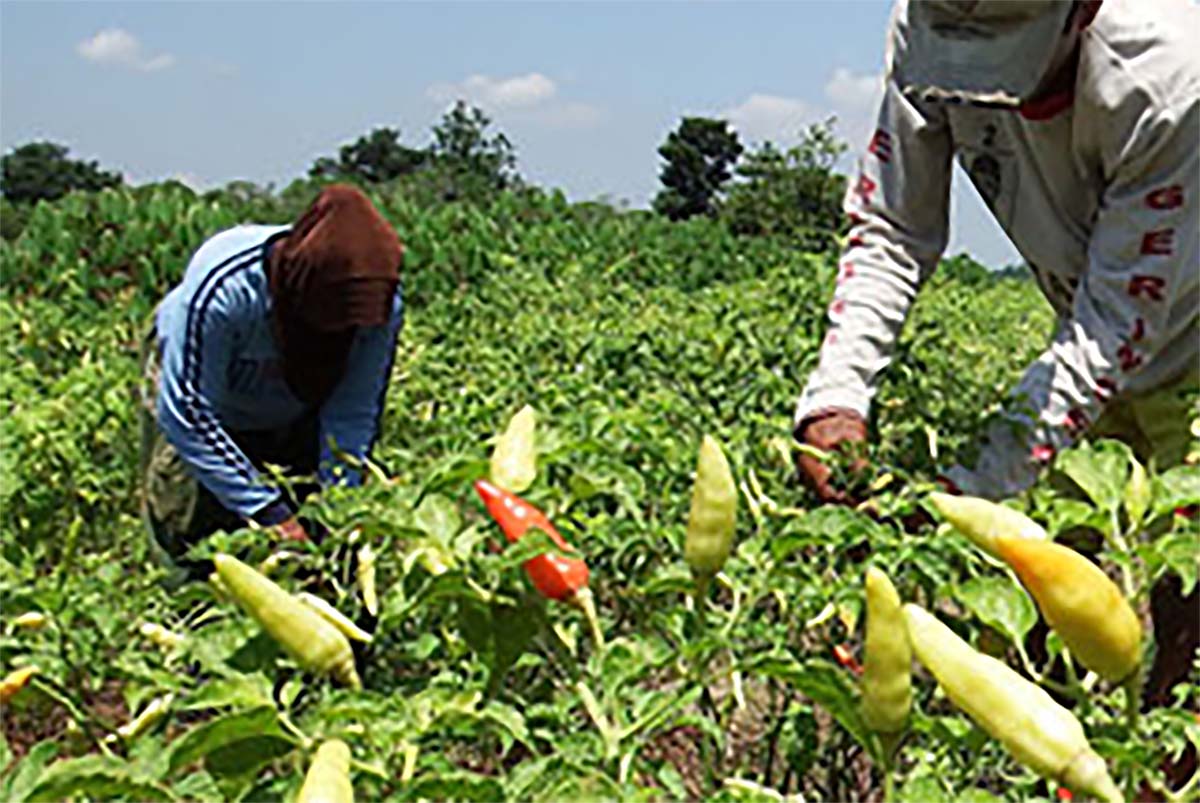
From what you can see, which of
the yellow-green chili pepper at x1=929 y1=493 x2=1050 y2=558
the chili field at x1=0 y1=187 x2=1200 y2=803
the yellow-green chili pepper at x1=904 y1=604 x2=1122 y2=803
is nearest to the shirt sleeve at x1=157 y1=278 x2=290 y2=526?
the chili field at x1=0 y1=187 x2=1200 y2=803

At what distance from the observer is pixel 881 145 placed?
2434 millimetres

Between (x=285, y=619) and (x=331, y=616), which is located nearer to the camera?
(x=285, y=619)

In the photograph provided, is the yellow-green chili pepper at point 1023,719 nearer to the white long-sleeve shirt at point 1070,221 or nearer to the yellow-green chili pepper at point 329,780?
the yellow-green chili pepper at point 329,780

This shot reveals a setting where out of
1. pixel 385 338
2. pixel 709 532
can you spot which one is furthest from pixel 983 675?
pixel 385 338

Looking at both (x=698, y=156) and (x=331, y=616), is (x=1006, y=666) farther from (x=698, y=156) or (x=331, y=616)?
(x=698, y=156)

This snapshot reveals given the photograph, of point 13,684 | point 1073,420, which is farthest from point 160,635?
point 1073,420

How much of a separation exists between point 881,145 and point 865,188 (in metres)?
0.07

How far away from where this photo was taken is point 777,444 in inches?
81.7

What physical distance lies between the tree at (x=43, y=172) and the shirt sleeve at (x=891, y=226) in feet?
139

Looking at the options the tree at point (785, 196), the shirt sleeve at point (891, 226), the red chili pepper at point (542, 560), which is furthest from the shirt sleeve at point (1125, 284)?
the tree at point (785, 196)

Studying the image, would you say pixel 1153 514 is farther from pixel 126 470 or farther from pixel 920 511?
pixel 126 470

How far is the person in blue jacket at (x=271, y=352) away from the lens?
2996mm

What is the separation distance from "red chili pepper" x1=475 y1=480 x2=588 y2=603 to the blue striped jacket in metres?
1.78

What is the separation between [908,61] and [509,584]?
3.86 ft
